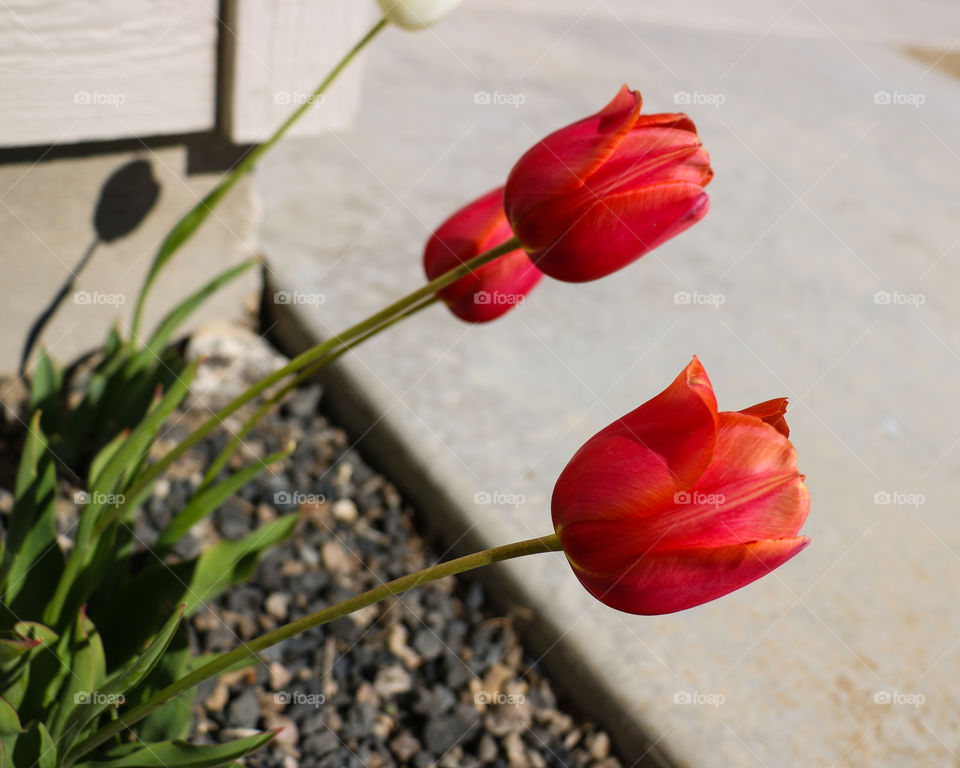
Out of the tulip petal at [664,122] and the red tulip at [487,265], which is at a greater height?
the tulip petal at [664,122]

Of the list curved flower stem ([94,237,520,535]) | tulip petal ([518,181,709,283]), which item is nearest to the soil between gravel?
curved flower stem ([94,237,520,535])

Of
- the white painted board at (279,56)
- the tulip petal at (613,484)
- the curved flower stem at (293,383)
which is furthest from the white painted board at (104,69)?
the tulip petal at (613,484)

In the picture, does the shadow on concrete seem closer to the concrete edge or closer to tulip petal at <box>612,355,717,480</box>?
the concrete edge

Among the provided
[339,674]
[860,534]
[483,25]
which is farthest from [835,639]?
[483,25]

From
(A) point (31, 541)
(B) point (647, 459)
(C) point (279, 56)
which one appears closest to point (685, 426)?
(B) point (647, 459)

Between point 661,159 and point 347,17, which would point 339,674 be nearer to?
point 661,159

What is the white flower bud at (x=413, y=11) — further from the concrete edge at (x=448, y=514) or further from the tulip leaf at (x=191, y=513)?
the concrete edge at (x=448, y=514)
